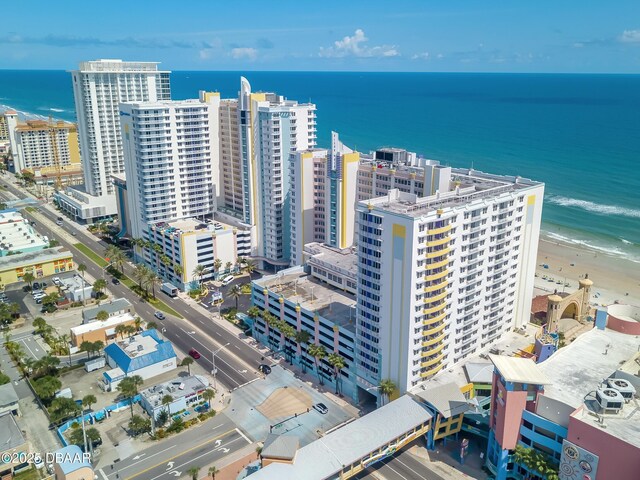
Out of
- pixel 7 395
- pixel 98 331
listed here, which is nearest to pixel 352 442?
pixel 7 395

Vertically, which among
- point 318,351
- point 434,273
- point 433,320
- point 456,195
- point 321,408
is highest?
point 456,195

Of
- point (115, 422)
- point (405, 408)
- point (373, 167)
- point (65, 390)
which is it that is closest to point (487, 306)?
point (405, 408)

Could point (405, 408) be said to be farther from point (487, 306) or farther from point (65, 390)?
point (65, 390)

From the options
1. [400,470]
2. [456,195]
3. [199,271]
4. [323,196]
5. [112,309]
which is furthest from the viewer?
[199,271]

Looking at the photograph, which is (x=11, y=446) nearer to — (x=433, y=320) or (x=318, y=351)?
(x=318, y=351)

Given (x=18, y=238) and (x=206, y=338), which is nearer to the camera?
(x=206, y=338)

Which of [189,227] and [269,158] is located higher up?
[269,158]

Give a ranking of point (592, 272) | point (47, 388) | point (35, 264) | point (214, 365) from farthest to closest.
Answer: point (592, 272), point (35, 264), point (214, 365), point (47, 388)

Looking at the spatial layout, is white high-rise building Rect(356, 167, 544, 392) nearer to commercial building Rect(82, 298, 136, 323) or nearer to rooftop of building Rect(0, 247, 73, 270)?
commercial building Rect(82, 298, 136, 323)
